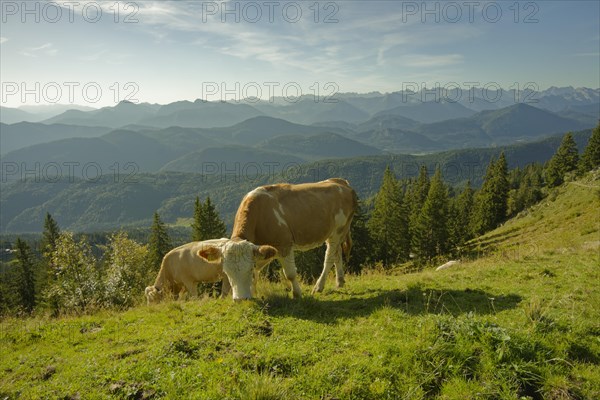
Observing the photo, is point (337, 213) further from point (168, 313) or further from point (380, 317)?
point (168, 313)

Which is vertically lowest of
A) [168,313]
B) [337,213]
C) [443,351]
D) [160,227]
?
[160,227]

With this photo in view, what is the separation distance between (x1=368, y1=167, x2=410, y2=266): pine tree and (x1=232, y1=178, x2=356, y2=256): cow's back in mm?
Result: 41773

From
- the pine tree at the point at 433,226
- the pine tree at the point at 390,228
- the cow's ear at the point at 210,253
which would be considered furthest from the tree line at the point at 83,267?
the pine tree at the point at 433,226

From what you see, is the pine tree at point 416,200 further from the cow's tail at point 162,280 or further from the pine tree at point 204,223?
the cow's tail at point 162,280

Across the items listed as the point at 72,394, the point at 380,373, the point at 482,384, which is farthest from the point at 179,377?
the point at 482,384

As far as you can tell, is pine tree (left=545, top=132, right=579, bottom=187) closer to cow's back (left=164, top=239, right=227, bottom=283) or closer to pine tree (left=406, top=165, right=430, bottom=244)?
pine tree (left=406, top=165, right=430, bottom=244)

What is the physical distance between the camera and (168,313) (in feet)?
27.4

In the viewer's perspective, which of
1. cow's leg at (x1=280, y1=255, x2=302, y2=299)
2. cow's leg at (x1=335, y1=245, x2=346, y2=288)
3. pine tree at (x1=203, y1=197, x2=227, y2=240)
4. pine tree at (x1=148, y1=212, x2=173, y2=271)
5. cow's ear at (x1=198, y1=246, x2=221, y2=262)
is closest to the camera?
cow's ear at (x1=198, y1=246, x2=221, y2=262)

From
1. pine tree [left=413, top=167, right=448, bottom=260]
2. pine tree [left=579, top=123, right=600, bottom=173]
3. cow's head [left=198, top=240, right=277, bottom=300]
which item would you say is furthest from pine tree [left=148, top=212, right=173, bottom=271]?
pine tree [left=579, top=123, right=600, bottom=173]

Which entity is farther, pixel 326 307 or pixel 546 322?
pixel 326 307

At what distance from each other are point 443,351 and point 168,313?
20.3 ft

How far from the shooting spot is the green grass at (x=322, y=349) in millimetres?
4777

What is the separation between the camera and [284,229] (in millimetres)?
9617

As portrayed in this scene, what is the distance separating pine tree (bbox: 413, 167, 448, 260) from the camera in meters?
47.3
